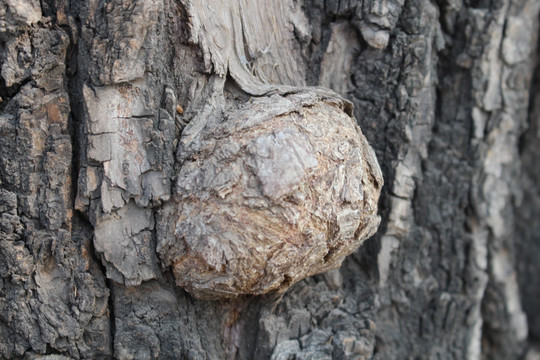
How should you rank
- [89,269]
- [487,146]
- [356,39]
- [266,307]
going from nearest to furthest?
1. [89,269]
2. [266,307]
3. [356,39]
4. [487,146]

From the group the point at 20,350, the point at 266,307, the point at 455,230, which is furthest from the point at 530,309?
the point at 20,350

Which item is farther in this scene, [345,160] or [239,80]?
[239,80]

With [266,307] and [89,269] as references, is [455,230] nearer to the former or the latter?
[266,307]

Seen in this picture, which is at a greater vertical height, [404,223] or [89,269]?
[404,223]

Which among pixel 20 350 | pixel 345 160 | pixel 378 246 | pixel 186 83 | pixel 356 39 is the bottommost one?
pixel 20 350

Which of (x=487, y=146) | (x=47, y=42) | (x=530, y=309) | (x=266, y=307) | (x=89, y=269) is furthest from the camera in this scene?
(x=530, y=309)
